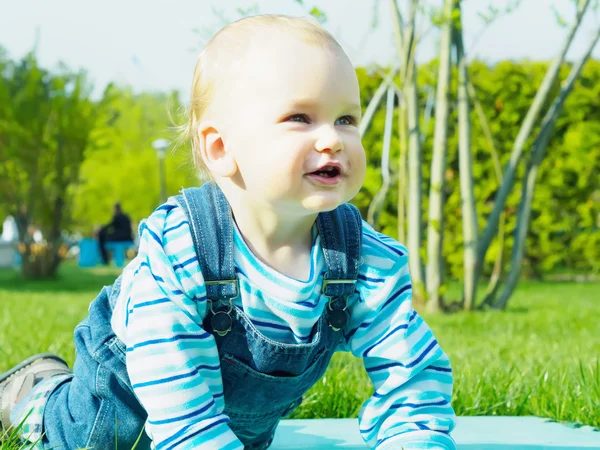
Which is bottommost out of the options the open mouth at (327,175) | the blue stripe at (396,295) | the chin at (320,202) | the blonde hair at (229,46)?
the blue stripe at (396,295)

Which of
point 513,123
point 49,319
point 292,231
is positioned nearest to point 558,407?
point 292,231

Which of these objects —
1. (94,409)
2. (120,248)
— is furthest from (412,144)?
(120,248)

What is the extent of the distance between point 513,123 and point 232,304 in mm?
8051

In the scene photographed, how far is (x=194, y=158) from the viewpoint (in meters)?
1.70

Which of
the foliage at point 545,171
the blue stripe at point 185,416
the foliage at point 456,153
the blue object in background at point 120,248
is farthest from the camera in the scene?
the blue object in background at point 120,248

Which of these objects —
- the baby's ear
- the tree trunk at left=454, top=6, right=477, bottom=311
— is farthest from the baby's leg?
the tree trunk at left=454, top=6, right=477, bottom=311

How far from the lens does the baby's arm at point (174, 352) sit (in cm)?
140

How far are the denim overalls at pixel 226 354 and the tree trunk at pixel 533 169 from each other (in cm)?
371

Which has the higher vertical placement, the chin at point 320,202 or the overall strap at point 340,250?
the chin at point 320,202

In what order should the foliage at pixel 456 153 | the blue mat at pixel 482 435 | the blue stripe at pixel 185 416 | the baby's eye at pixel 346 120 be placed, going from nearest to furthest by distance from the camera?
the blue stripe at pixel 185 416 < the baby's eye at pixel 346 120 < the blue mat at pixel 482 435 < the foliage at pixel 456 153

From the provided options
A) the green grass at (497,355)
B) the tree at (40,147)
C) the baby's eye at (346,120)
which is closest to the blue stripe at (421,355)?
the baby's eye at (346,120)

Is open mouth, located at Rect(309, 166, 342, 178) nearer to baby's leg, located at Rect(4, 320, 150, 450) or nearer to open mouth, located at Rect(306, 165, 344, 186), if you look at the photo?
open mouth, located at Rect(306, 165, 344, 186)

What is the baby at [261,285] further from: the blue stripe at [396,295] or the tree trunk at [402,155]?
the tree trunk at [402,155]

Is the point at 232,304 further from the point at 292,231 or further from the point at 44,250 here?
the point at 44,250
